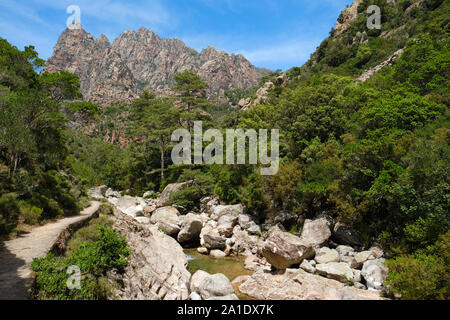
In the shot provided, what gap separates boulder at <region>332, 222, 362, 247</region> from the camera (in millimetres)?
16781

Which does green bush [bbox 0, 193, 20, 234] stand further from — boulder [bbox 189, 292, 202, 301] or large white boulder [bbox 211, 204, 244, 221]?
large white boulder [bbox 211, 204, 244, 221]

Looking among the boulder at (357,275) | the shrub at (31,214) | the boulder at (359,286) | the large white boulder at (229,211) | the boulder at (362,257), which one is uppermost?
the shrub at (31,214)

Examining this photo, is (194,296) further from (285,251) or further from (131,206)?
(131,206)

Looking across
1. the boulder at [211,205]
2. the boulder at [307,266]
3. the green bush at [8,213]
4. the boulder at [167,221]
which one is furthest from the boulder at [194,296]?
the boulder at [211,205]

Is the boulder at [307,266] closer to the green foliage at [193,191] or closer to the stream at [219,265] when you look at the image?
the stream at [219,265]

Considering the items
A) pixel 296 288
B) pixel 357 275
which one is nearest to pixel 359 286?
pixel 357 275

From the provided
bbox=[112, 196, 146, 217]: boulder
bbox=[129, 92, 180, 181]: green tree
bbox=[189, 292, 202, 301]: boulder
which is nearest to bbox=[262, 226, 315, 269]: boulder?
bbox=[189, 292, 202, 301]: boulder

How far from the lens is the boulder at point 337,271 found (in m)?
13.1

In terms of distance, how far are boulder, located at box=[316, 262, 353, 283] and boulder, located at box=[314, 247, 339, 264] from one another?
0.70 m

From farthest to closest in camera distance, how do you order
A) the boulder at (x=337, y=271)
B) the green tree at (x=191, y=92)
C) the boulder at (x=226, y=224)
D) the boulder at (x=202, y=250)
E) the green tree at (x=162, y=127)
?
1. the green tree at (x=191, y=92)
2. the green tree at (x=162, y=127)
3. the boulder at (x=226, y=224)
4. the boulder at (x=202, y=250)
5. the boulder at (x=337, y=271)

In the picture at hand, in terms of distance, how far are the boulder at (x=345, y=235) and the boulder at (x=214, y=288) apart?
995cm
